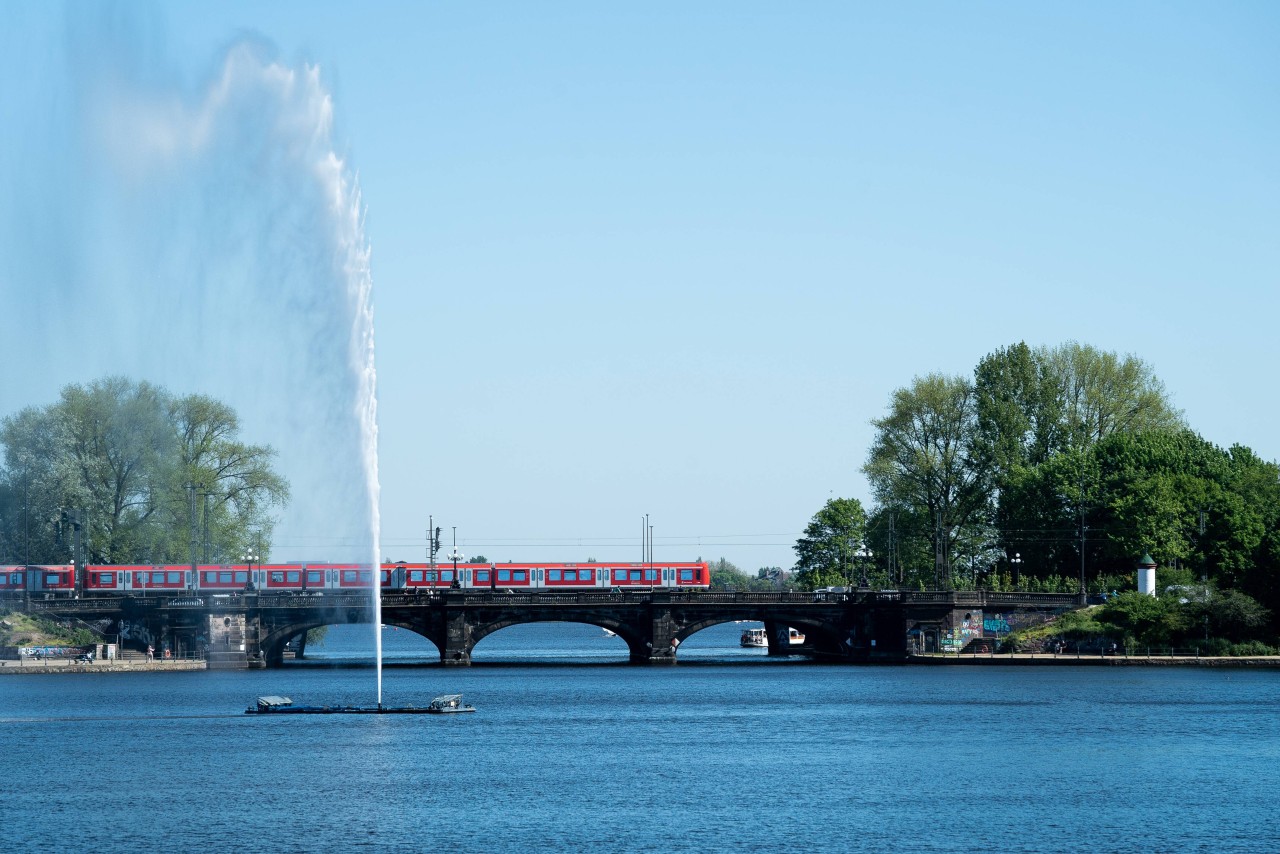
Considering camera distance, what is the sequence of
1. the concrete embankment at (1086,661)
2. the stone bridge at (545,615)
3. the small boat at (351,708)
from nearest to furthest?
the small boat at (351,708) < the concrete embankment at (1086,661) < the stone bridge at (545,615)

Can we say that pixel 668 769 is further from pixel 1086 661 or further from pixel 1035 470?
pixel 1035 470

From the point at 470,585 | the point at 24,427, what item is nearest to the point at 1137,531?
the point at 470,585

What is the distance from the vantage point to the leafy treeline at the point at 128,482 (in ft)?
381

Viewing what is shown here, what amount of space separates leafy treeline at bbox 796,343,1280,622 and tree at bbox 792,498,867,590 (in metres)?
19.9

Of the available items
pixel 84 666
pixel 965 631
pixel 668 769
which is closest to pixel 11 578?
pixel 84 666

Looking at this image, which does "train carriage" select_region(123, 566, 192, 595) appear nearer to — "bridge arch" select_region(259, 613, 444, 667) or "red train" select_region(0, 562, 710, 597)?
"red train" select_region(0, 562, 710, 597)

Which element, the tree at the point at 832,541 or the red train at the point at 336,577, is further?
the tree at the point at 832,541

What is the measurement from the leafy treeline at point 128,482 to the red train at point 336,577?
2.49 metres

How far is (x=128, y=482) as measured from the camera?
119688 millimetres

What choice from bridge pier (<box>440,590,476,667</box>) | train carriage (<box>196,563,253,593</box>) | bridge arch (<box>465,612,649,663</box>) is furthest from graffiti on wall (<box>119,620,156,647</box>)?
bridge arch (<box>465,612,649,663</box>)

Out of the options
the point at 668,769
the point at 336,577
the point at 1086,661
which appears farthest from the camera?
the point at 336,577

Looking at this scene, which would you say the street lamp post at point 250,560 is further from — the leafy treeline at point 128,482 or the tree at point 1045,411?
the tree at point 1045,411

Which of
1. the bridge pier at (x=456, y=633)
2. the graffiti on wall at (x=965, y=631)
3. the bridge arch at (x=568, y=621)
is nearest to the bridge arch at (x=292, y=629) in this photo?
the bridge pier at (x=456, y=633)

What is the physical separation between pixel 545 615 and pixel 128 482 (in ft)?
104
